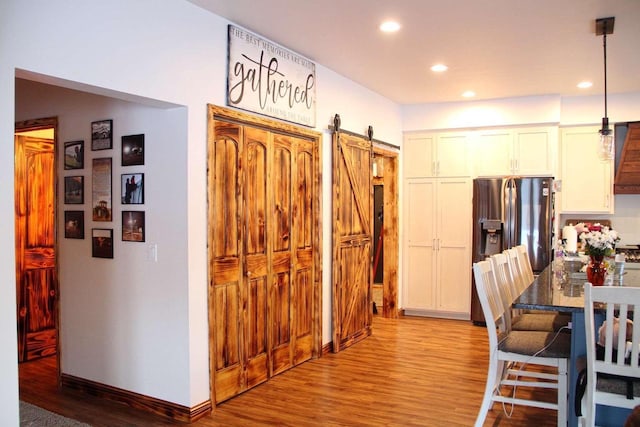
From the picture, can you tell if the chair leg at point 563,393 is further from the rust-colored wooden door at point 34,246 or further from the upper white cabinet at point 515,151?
the rust-colored wooden door at point 34,246

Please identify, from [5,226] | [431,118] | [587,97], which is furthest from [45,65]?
[587,97]

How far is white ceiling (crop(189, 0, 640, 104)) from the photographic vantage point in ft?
11.1

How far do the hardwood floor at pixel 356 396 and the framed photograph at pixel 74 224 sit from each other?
118 cm

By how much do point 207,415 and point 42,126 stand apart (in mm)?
2593

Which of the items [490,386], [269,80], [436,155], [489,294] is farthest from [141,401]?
[436,155]

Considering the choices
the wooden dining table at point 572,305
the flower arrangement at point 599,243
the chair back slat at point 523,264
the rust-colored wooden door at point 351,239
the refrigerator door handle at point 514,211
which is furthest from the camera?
the refrigerator door handle at point 514,211

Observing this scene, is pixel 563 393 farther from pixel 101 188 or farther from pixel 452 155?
pixel 452 155

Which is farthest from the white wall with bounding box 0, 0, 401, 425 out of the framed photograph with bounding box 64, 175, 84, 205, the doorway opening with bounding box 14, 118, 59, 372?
the doorway opening with bounding box 14, 118, 59, 372

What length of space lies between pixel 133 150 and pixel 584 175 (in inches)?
205

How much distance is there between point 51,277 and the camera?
4.91 m

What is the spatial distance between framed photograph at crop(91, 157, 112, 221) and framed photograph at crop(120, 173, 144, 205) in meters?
0.15

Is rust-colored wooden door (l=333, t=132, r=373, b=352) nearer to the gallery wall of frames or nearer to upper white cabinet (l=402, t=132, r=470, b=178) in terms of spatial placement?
upper white cabinet (l=402, t=132, r=470, b=178)

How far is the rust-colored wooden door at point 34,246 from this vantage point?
4727 mm

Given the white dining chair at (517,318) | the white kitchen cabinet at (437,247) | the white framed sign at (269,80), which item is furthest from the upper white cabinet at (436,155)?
the white dining chair at (517,318)
